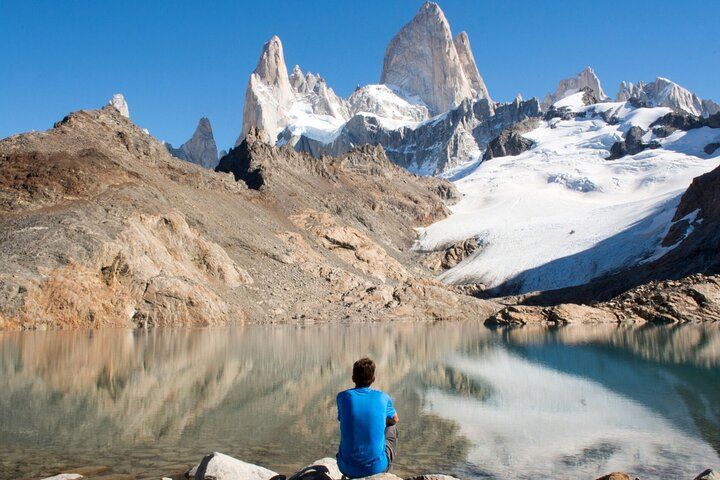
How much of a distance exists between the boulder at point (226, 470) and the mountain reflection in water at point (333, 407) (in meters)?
1.05

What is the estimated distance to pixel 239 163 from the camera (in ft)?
337

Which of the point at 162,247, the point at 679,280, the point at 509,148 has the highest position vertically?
the point at 509,148

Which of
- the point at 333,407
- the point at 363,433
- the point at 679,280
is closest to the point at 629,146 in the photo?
the point at 679,280

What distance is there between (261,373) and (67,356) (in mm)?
8617

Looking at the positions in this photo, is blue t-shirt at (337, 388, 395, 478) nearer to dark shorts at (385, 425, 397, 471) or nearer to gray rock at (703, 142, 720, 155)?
dark shorts at (385, 425, 397, 471)

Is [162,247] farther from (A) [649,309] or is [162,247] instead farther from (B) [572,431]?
(B) [572,431]

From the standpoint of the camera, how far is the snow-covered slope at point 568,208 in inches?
3917

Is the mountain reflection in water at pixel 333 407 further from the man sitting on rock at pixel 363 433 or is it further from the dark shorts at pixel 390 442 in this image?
the man sitting on rock at pixel 363 433

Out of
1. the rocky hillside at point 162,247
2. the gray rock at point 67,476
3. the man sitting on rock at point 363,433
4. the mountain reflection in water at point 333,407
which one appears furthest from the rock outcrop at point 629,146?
the gray rock at point 67,476

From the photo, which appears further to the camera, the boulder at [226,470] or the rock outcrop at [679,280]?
the rock outcrop at [679,280]

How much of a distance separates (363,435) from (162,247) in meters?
49.4

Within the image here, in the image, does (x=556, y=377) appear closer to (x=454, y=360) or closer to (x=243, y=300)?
(x=454, y=360)

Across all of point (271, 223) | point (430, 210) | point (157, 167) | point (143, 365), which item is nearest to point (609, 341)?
point (143, 365)

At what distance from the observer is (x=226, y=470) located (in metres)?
9.45
